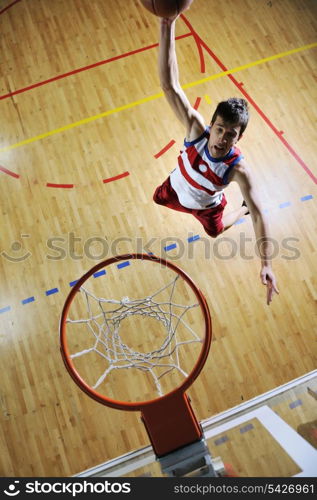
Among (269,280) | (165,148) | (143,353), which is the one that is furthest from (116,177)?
(269,280)

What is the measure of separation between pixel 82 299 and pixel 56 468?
132 centimetres

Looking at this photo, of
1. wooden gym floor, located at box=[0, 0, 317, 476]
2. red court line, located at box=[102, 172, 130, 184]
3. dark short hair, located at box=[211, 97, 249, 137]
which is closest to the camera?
dark short hair, located at box=[211, 97, 249, 137]

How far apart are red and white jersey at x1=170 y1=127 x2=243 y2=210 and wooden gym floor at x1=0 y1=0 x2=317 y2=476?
3.19 feet

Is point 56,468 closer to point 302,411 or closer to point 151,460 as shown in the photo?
point 151,460

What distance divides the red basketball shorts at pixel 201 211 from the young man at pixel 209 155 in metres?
0.08

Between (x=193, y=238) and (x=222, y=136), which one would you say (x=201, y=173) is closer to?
(x=222, y=136)

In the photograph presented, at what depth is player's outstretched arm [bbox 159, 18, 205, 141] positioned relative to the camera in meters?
2.72

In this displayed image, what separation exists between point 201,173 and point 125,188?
1.48 m

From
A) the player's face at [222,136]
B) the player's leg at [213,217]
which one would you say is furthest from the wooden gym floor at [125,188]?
the player's face at [222,136]

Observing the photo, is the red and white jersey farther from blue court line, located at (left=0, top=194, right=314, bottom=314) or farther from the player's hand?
blue court line, located at (left=0, top=194, right=314, bottom=314)

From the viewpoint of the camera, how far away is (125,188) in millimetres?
4449

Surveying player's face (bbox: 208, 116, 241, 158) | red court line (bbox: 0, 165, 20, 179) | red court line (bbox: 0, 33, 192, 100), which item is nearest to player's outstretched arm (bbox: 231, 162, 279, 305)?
player's face (bbox: 208, 116, 241, 158)

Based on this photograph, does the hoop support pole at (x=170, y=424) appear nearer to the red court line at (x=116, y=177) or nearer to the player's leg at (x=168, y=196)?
the player's leg at (x=168, y=196)

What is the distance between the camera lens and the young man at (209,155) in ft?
8.91
